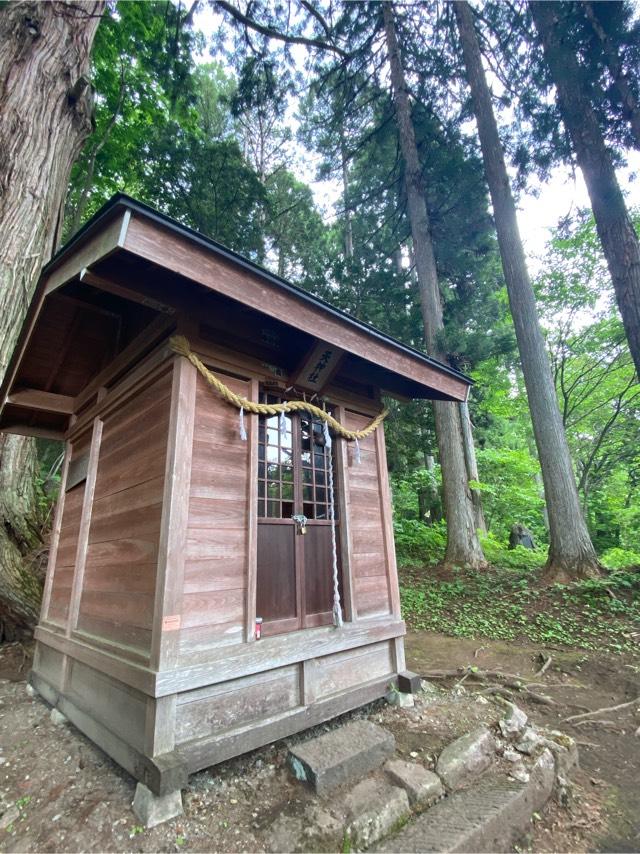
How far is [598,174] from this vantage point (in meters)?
6.06

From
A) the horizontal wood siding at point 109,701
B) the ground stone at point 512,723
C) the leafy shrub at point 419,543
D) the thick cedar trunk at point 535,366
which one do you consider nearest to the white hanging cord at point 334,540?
the ground stone at point 512,723

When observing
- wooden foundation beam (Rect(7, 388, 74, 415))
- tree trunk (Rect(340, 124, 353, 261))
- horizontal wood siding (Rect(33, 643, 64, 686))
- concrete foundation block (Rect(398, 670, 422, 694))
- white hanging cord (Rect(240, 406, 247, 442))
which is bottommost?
concrete foundation block (Rect(398, 670, 422, 694))

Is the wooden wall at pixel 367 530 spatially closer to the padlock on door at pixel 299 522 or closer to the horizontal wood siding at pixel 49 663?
the padlock on door at pixel 299 522

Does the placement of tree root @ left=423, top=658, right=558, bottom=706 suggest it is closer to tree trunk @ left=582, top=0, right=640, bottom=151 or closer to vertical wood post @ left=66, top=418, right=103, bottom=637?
vertical wood post @ left=66, top=418, right=103, bottom=637

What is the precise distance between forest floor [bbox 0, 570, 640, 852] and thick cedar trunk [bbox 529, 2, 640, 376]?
4.20 metres

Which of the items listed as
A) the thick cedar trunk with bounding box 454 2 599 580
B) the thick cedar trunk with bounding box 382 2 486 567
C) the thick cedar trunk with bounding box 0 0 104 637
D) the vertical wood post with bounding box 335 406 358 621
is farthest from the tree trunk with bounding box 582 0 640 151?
the thick cedar trunk with bounding box 0 0 104 637

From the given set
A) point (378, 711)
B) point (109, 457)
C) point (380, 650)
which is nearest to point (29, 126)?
point (109, 457)

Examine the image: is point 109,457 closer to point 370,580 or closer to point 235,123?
point 370,580

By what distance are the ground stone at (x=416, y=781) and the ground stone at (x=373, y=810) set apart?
47mm

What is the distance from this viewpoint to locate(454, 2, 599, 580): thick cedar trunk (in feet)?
20.5

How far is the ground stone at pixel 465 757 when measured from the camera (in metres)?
2.39

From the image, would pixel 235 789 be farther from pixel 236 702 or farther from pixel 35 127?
pixel 35 127

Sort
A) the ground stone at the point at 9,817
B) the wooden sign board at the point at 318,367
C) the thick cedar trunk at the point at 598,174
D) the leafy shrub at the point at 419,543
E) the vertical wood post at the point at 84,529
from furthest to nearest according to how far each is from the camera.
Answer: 1. the leafy shrub at the point at 419,543
2. the thick cedar trunk at the point at 598,174
3. the vertical wood post at the point at 84,529
4. the wooden sign board at the point at 318,367
5. the ground stone at the point at 9,817

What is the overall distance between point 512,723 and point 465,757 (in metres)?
0.64
